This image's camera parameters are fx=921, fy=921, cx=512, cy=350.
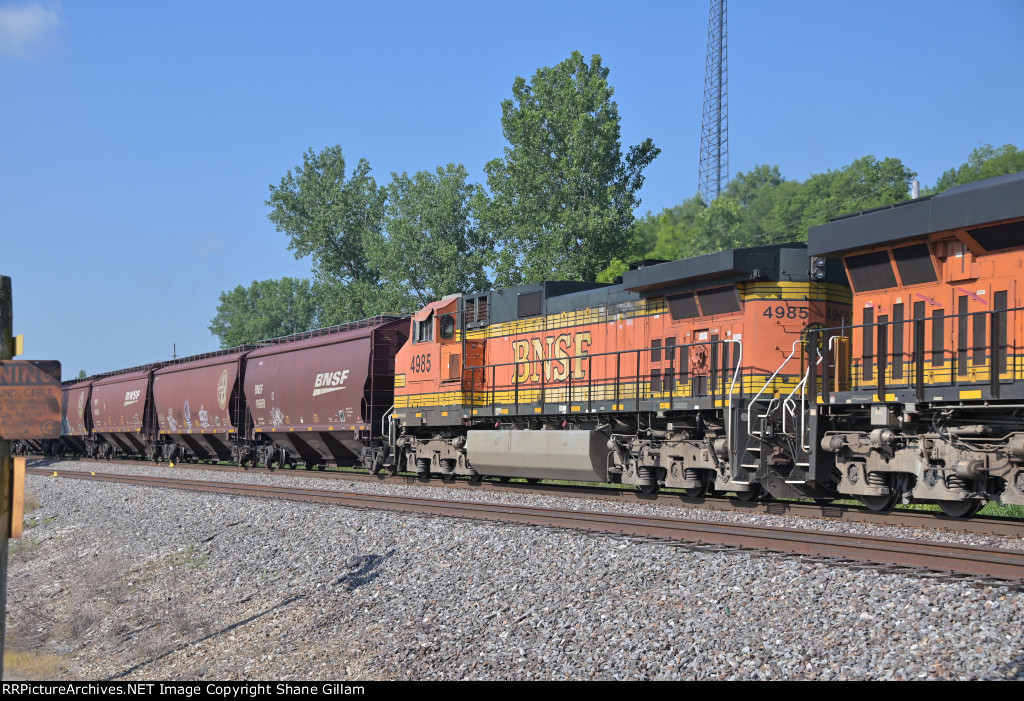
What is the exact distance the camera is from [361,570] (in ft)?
32.2

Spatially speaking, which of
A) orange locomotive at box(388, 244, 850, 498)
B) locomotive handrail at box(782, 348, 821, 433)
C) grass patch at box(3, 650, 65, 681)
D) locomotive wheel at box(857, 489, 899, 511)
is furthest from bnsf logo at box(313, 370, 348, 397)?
locomotive wheel at box(857, 489, 899, 511)

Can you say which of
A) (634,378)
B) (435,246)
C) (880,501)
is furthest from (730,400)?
(435,246)

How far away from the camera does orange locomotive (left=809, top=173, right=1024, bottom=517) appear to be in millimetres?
10234

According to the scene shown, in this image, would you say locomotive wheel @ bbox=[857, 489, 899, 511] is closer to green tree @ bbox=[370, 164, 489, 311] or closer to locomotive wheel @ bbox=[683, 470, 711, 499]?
locomotive wheel @ bbox=[683, 470, 711, 499]

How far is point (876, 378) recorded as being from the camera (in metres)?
11.7

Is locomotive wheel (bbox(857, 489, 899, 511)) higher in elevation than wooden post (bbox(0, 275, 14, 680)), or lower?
lower

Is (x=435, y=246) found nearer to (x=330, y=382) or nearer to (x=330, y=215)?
(x=330, y=215)

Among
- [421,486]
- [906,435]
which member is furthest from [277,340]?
[906,435]

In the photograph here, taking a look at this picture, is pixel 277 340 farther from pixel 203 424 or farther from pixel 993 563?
pixel 993 563

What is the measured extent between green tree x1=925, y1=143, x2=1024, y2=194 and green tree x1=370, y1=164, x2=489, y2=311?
31766 millimetres

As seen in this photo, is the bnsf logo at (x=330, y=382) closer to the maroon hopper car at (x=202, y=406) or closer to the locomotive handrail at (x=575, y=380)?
the locomotive handrail at (x=575, y=380)

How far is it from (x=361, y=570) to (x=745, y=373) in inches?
260

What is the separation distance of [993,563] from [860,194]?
228 feet

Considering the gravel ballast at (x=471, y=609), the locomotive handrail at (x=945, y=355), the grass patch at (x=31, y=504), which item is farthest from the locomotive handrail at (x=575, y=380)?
the grass patch at (x=31, y=504)
